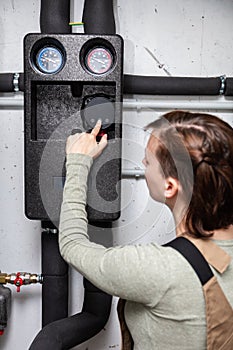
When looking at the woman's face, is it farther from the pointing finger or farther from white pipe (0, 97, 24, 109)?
white pipe (0, 97, 24, 109)

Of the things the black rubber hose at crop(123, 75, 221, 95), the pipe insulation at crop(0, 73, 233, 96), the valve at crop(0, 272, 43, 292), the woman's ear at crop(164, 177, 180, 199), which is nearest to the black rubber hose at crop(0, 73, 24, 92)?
the pipe insulation at crop(0, 73, 233, 96)

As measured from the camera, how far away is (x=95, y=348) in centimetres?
151

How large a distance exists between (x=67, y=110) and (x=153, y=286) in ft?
1.80

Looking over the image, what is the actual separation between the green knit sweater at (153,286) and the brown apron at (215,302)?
0.04ft

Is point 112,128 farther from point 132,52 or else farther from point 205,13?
point 205,13

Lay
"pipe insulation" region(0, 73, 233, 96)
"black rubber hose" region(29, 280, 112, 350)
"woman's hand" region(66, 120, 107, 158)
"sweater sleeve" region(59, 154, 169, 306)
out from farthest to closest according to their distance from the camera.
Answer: "pipe insulation" region(0, 73, 233, 96) < "black rubber hose" region(29, 280, 112, 350) < "woman's hand" region(66, 120, 107, 158) < "sweater sleeve" region(59, 154, 169, 306)

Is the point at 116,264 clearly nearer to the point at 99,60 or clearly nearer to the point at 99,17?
the point at 99,60

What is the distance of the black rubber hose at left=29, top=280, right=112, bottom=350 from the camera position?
119cm

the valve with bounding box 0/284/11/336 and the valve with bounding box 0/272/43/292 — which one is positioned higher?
the valve with bounding box 0/272/43/292

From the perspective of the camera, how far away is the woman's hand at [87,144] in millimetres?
1008

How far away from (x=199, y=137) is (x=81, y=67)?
1.40ft

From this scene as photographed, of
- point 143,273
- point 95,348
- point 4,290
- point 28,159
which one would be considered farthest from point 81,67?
point 95,348

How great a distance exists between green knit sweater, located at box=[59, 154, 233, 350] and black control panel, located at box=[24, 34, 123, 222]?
27cm

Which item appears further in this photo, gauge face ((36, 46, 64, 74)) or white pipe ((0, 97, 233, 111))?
white pipe ((0, 97, 233, 111))
